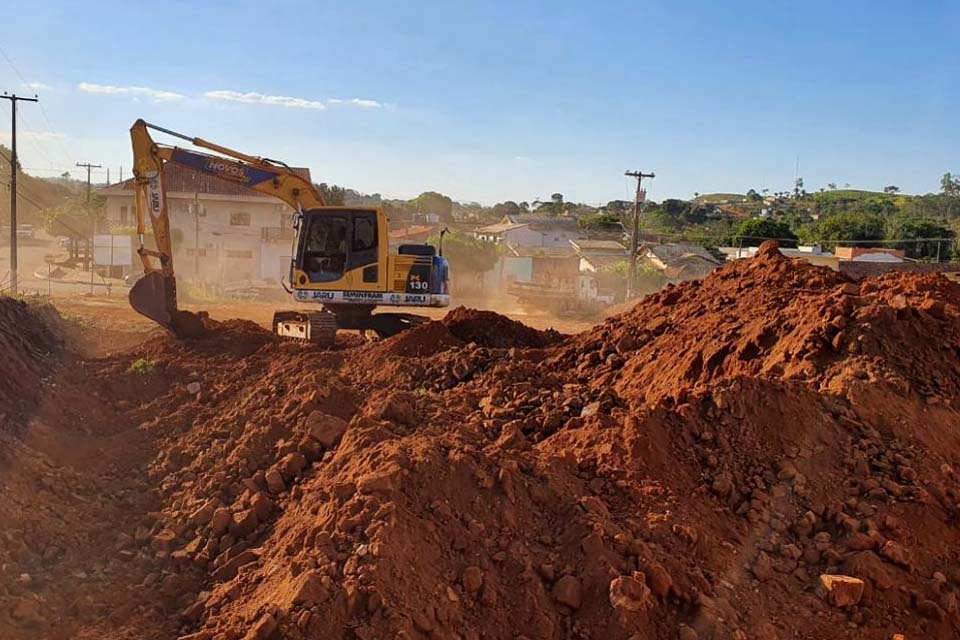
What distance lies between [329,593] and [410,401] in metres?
3.17

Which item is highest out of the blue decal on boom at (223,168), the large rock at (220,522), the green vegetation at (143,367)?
the blue decal on boom at (223,168)

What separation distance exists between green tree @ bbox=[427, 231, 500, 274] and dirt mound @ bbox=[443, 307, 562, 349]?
85.5 feet

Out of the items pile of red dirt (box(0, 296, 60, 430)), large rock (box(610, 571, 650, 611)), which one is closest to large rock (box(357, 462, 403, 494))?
large rock (box(610, 571, 650, 611))

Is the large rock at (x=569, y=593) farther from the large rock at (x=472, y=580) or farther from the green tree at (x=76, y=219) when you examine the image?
the green tree at (x=76, y=219)

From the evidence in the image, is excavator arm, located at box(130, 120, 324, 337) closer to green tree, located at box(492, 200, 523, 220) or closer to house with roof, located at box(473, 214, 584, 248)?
house with roof, located at box(473, 214, 584, 248)

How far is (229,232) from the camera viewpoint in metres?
41.5

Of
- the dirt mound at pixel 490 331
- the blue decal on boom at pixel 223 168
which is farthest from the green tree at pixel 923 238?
the blue decal on boom at pixel 223 168

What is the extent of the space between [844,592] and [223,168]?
1319cm

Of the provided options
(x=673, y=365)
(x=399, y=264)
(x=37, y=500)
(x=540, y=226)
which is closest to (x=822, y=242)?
Answer: (x=540, y=226)

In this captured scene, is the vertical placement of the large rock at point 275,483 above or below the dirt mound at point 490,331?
below

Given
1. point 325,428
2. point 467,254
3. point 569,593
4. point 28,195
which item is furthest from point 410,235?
point 28,195

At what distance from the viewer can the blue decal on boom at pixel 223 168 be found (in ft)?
49.8

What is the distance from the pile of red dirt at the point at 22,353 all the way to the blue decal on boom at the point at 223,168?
4.01 meters

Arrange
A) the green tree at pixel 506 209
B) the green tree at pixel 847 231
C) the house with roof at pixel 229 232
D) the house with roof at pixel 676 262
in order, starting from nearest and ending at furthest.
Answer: the house with roof at pixel 676 262 → the house with roof at pixel 229 232 → the green tree at pixel 847 231 → the green tree at pixel 506 209
